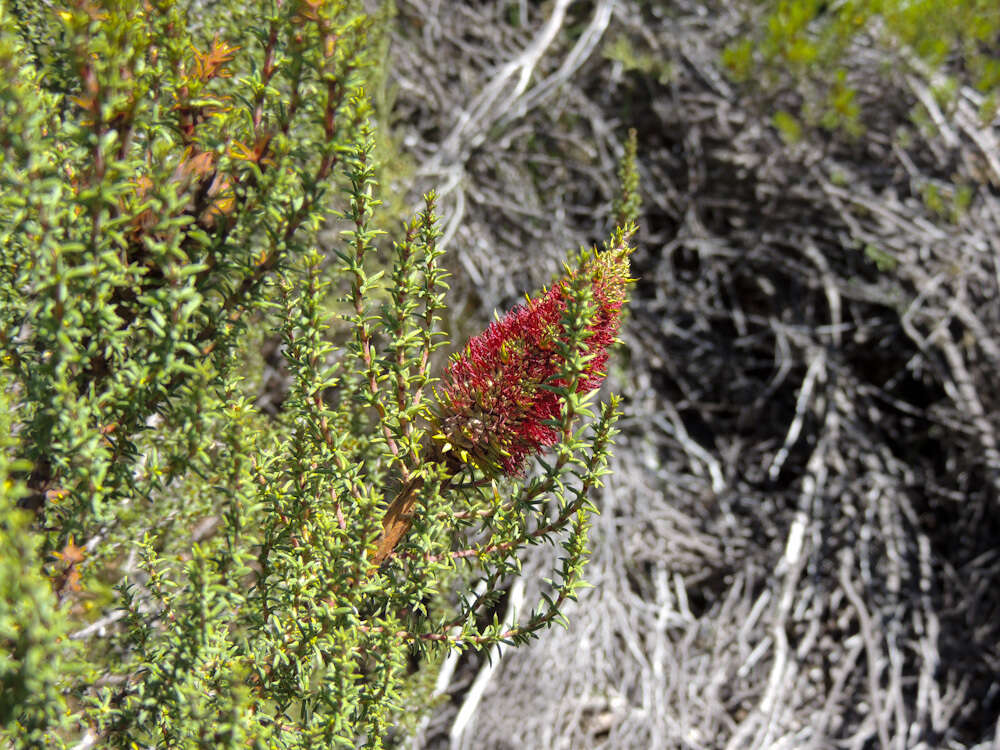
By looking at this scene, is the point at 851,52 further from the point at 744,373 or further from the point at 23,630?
the point at 23,630

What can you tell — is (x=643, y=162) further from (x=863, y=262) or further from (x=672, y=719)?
(x=672, y=719)

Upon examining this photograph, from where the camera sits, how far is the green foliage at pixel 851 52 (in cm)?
219

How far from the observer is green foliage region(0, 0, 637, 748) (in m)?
0.55

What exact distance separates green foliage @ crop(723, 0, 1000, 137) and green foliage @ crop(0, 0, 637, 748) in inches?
72.6

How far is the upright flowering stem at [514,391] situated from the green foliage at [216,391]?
3 centimetres

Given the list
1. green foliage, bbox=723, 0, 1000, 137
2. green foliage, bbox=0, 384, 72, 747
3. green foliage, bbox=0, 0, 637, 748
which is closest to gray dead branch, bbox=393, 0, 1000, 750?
green foliage, bbox=723, 0, 1000, 137

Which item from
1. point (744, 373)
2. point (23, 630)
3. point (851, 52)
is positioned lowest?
point (23, 630)

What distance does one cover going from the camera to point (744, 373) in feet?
8.02

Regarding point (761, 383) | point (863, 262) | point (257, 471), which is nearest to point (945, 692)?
point (761, 383)

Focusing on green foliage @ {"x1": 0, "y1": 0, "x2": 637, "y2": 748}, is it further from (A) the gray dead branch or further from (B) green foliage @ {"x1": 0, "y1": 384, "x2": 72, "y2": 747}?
(A) the gray dead branch

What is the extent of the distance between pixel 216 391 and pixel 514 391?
0.28m

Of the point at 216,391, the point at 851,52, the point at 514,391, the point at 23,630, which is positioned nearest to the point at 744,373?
the point at 851,52

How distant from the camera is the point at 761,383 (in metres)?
2.39

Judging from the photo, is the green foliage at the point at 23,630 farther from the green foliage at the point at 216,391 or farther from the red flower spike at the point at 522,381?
the red flower spike at the point at 522,381
